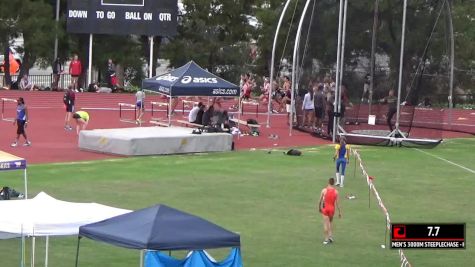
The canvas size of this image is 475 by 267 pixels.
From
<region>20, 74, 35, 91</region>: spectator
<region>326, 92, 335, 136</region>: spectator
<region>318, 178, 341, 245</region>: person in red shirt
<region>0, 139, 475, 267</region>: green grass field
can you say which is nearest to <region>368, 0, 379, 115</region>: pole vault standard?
<region>326, 92, 335, 136</region>: spectator

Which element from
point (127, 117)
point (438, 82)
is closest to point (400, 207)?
point (438, 82)

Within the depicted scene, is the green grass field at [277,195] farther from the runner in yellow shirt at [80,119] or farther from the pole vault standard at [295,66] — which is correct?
the runner in yellow shirt at [80,119]

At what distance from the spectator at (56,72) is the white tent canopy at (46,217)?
36.9 metres

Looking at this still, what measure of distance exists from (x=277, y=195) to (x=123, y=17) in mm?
24706

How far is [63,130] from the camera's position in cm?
4212

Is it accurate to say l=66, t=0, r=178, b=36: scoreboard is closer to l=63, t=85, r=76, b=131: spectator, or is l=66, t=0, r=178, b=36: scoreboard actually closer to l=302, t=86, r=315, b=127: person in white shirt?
l=302, t=86, r=315, b=127: person in white shirt

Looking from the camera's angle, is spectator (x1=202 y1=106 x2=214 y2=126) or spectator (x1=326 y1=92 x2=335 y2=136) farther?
spectator (x1=326 y1=92 x2=335 y2=136)

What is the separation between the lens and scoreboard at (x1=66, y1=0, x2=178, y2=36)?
51156 mm

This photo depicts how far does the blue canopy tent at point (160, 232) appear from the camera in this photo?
14680 millimetres

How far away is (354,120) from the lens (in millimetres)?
42125

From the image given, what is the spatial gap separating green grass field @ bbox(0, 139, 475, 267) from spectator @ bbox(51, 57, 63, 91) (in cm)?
1852

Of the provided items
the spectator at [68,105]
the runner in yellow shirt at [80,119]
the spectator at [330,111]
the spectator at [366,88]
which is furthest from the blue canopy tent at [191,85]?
the spectator at [366,88]

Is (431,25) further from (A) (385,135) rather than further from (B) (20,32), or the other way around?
(B) (20,32)

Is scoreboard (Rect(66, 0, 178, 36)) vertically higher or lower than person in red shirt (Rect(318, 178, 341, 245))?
higher
